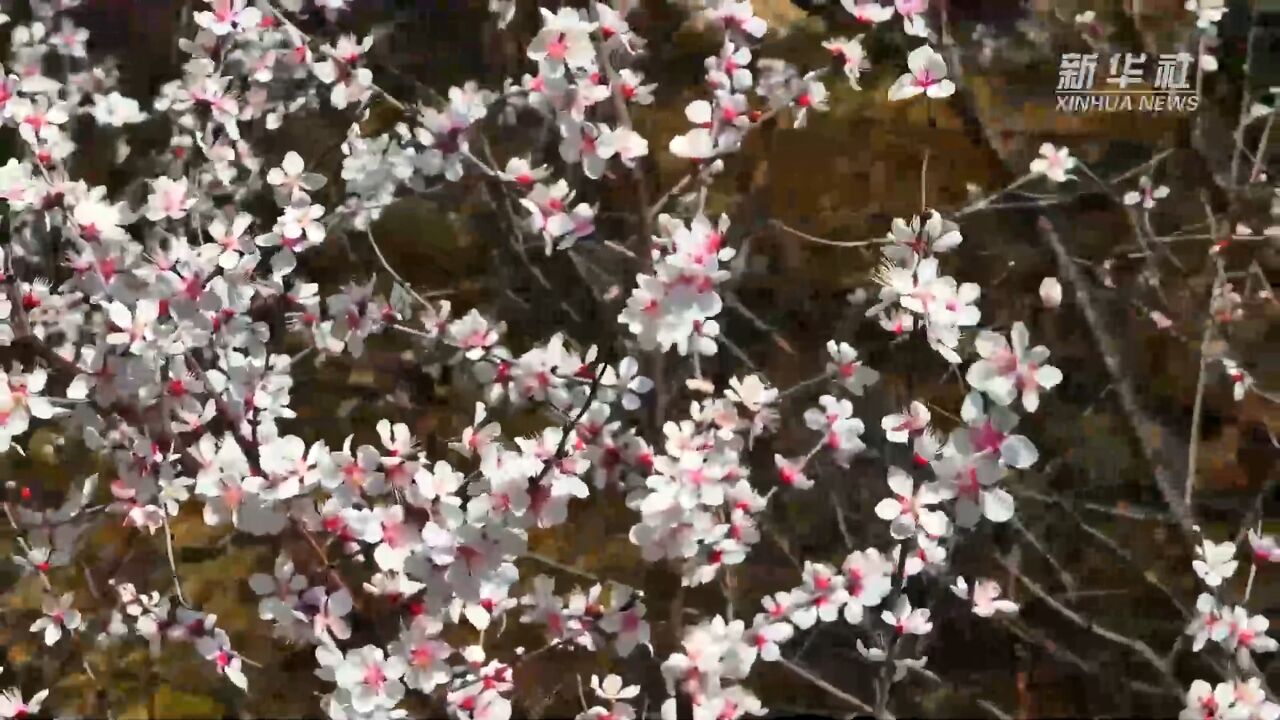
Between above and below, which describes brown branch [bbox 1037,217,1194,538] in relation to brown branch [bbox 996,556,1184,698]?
above

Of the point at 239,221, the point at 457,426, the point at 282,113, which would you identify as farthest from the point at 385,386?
the point at 282,113

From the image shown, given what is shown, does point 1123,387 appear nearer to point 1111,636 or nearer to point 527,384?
point 1111,636

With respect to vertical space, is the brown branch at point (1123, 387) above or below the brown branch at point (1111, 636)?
above

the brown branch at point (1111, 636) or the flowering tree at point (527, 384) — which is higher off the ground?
the flowering tree at point (527, 384)

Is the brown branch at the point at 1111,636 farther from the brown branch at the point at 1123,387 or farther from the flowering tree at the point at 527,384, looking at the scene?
the brown branch at the point at 1123,387

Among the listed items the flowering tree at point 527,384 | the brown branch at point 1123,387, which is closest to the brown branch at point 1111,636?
the flowering tree at point 527,384

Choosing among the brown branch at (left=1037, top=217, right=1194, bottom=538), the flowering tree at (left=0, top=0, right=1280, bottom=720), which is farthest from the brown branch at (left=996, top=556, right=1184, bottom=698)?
the brown branch at (left=1037, top=217, right=1194, bottom=538)

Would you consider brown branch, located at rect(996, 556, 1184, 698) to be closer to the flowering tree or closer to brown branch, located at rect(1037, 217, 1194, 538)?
the flowering tree

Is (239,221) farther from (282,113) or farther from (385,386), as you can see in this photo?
(385,386)

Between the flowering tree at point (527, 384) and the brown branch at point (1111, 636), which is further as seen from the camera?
the brown branch at point (1111, 636)
